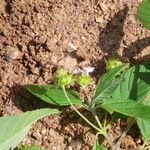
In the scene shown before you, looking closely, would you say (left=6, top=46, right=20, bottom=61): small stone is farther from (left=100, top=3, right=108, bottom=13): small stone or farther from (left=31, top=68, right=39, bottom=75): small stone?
(left=100, top=3, right=108, bottom=13): small stone

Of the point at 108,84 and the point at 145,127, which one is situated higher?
the point at 108,84

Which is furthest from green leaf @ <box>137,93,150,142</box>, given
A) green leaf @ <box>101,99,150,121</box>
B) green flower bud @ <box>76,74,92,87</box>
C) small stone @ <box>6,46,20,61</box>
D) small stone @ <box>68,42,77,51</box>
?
small stone @ <box>6,46,20,61</box>

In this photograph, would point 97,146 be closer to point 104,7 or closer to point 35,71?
point 35,71

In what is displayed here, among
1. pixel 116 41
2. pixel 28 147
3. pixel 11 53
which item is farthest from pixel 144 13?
pixel 28 147

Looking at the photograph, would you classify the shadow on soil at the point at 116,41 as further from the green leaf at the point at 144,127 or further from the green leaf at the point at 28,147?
the green leaf at the point at 28,147

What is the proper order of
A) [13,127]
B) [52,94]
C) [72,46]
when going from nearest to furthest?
1. [13,127]
2. [52,94]
3. [72,46]

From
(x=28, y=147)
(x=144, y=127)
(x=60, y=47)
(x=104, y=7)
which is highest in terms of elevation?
(x=104, y=7)

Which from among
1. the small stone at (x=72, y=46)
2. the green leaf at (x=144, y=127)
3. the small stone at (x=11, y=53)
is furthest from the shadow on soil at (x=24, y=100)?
the green leaf at (x=144, y=127)
